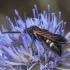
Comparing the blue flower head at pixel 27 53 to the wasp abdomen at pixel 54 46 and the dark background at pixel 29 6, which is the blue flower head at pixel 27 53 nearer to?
→ the wasp abdomen at pixel 54 46

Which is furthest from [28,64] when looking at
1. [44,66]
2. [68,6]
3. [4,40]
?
[68,6]

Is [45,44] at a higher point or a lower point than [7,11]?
lower

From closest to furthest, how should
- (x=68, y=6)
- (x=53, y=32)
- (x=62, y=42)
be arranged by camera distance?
(x=62, y=42), (x=53, y=32), (x=68, y=6)

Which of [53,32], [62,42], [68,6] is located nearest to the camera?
[62,42]

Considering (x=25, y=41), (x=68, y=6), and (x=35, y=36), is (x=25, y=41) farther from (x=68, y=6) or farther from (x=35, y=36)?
(x=68, y=6)

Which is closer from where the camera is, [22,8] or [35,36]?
[35,36]

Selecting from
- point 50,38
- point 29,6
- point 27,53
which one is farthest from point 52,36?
point 29,6

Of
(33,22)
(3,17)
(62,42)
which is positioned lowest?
(62,42)

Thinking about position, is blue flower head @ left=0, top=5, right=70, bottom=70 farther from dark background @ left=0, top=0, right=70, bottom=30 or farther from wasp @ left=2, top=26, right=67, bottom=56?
dark background @ left=0, top=0, right=70, bottom=30
